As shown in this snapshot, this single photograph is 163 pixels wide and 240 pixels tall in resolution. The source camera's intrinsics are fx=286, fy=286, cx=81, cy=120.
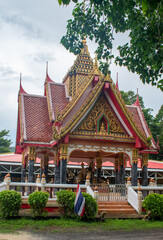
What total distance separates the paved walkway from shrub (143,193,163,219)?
189 cm

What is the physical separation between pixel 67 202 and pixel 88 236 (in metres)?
2.05

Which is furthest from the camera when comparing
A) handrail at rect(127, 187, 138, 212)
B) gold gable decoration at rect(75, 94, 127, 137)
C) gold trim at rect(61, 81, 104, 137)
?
gold gable decoration at rect(75, 94, 127, 137)

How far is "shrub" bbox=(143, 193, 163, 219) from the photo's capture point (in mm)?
10688

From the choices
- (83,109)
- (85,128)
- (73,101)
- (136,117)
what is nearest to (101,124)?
(85,128)

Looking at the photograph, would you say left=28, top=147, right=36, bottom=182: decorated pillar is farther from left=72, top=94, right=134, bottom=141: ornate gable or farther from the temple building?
left=72, top=94, right=134, bottom=141: ornate gable

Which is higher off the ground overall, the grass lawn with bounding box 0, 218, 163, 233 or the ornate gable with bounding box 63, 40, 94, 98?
the ornate gable with bounding box 63, 40, 94, 98

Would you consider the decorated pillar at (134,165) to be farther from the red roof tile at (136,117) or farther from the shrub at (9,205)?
the shrub at (9,205)

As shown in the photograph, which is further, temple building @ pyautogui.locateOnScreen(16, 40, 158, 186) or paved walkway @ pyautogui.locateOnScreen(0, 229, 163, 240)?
temple building @ pyautogui.locateOnScreen(16, 40, 158, 186)

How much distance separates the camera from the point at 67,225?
9.11m

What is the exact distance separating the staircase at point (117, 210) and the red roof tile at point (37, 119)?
4.16m

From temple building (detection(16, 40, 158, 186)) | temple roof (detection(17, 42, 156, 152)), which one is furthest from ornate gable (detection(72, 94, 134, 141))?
temple roof (detection(17, 42, 156, 152))

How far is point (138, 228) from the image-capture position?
30.8 ft

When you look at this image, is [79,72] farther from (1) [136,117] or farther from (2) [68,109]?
(1) [136,117]

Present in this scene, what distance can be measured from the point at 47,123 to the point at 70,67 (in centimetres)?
420
